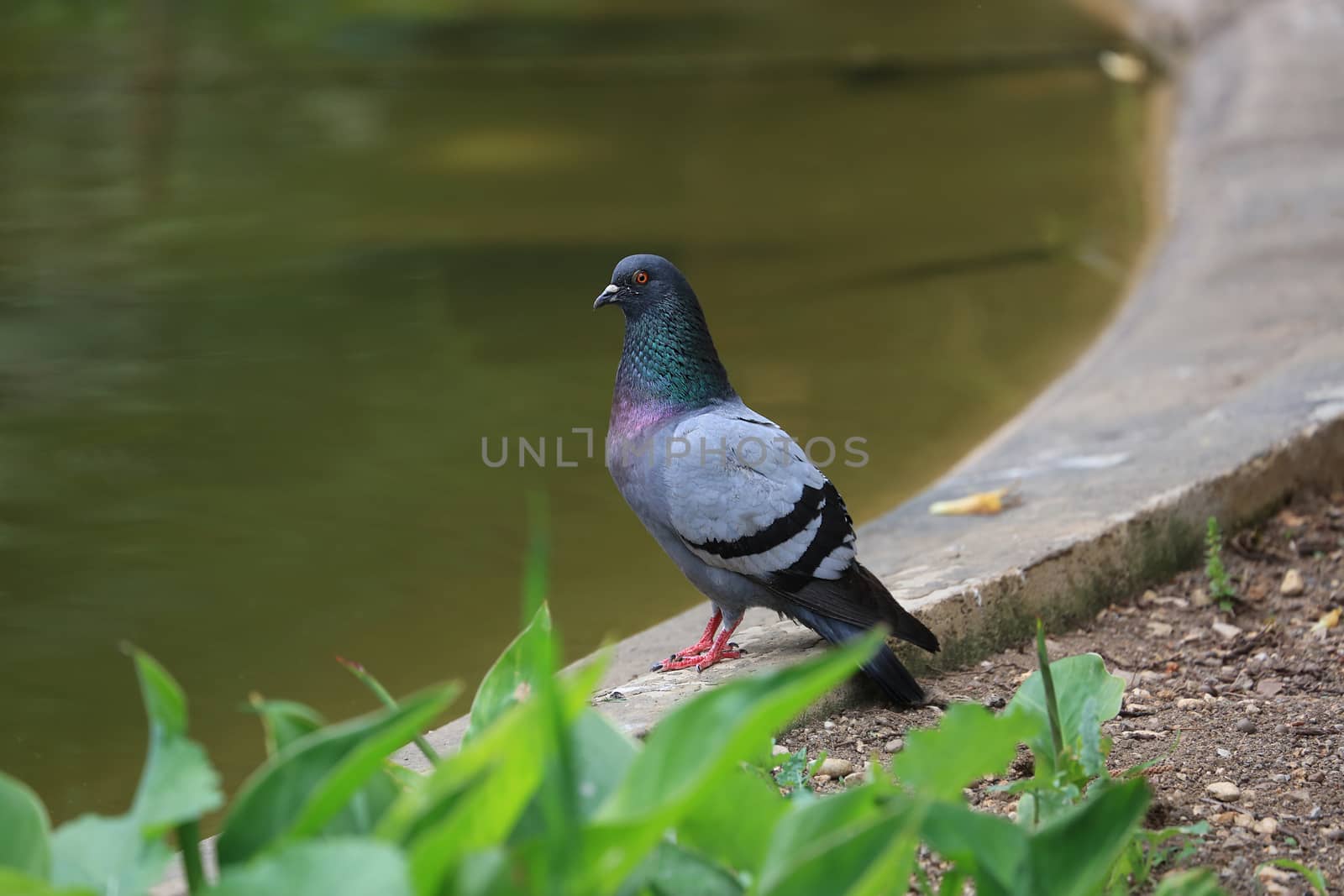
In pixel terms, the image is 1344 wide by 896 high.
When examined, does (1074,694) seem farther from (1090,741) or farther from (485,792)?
(485,792)

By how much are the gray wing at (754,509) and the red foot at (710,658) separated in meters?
0.20

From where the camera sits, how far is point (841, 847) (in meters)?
1.53

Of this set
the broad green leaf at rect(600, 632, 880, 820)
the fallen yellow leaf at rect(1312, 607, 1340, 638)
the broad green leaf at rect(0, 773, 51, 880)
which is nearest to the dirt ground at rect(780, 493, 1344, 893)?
the fallen yellow leaf at rect(1312, 607, 1340, 638)

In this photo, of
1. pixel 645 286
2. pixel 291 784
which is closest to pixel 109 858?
pixel 291 784

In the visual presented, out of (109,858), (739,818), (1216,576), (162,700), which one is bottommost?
(1216,576)

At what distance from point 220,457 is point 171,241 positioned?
2854mm

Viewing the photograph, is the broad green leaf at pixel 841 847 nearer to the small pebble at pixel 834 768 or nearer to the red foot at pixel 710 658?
the small pebble at pixel 834 768

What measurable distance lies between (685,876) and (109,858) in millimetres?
653

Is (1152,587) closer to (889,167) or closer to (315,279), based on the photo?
(315,279)

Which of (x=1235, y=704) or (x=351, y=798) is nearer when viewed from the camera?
(x=351, y=798)

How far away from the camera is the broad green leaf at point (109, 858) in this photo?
1568 millimetres

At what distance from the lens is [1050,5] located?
15.9 metres

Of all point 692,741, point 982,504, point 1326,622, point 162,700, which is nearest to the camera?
point 692,741

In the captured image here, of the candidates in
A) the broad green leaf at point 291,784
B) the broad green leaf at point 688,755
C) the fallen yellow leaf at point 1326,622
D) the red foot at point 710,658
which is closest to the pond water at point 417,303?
the red foot at point 710,658
